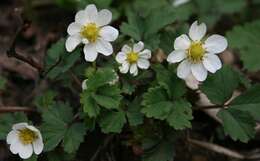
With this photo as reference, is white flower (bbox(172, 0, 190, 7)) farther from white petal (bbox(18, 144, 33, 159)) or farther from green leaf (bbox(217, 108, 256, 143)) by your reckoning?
white petal (bbox(18, 144, 33, 159))

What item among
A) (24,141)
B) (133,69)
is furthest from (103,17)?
(24,141)

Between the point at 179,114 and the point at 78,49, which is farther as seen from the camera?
the point at 78,49

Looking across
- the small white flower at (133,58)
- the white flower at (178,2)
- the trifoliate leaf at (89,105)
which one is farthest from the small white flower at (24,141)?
the white flower at (178,2)

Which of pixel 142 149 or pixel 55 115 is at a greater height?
pixel 55 115

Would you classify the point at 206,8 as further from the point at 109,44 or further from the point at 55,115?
the point at 55,115

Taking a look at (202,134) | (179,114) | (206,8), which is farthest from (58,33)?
(179,114)

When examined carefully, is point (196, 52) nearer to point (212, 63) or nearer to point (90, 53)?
point (212, 63)
